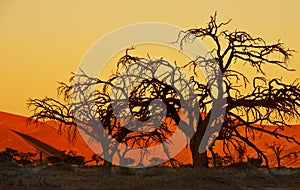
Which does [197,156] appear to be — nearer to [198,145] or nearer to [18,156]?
[198,145]

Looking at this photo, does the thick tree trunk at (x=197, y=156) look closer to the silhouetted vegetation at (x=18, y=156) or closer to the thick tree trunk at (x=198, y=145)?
the thick tree trunk at (x=198, y=145)

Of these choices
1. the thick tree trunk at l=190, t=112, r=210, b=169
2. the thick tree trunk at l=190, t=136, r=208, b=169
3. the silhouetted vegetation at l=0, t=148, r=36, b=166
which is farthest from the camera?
the silhouetted vegetation at l=0, t=148, r=36, b=166

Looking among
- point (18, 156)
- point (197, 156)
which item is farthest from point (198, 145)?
point (18, 156)

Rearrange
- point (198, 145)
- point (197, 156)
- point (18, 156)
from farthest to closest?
point (18, 156), point (197, 156), point (198, 145)

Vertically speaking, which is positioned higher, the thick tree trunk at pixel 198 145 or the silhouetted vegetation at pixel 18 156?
the silhouetted vegetation at pixel 18 156

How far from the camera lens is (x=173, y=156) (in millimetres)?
37750

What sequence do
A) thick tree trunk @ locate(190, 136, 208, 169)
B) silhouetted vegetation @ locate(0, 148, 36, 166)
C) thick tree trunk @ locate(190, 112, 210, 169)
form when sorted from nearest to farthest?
thick tree trunk @ locate(190, 112, 210, 169), thick tree trunk @ locate(190, 136, 208, 169), silhouetted vegetation @ locate(0, 148, 36, 166)

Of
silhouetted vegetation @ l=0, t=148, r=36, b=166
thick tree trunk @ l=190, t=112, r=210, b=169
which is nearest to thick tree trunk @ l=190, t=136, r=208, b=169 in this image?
thick tree trunk @ l=190, t=112, r=210, b=169

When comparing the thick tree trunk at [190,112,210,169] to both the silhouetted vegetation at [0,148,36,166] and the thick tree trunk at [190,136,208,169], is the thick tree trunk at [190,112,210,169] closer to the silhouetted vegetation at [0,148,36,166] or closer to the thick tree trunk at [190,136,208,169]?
the thick tree trunk at [190,136,208,169]

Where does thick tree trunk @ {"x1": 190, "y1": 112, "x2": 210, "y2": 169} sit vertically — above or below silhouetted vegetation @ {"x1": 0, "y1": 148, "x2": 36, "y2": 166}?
below

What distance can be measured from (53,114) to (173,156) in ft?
23.2

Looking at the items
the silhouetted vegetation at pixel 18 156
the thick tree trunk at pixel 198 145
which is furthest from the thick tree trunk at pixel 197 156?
the silhouetted vegetation at pixel 18 156

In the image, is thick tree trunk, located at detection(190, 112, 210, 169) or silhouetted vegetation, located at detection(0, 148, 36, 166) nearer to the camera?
thick tree trunk, located at detection(190, 112, 210, 169)

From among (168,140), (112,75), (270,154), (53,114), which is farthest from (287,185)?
(270,154)
